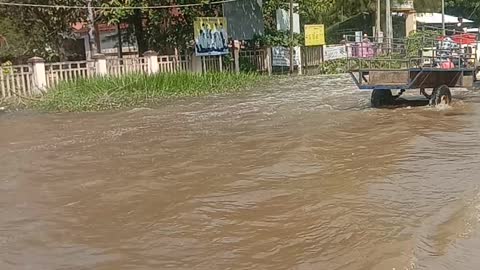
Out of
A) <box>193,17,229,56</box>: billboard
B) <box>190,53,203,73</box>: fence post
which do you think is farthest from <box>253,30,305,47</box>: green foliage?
<box>190,53,203,73</box>: fence post

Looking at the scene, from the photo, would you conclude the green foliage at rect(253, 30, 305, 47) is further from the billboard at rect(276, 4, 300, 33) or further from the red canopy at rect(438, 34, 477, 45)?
the red canopy at rect(438, 34, 477, 45)

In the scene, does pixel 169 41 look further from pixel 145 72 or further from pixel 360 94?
pixel 360 94

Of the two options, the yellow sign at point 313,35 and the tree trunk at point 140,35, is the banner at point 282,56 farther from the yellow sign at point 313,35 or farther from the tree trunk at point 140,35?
the tree trunk at point 140,35

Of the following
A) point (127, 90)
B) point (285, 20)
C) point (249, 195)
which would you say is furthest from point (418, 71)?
point (285, 20)

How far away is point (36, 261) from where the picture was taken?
5.46 m

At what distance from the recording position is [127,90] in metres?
20.3

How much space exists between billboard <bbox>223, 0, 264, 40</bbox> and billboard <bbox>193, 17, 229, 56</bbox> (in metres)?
0.86

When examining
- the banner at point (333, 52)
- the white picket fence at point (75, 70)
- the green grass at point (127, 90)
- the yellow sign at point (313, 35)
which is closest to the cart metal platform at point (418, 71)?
the green grass at point (127, 90)

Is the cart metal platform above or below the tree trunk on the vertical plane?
below

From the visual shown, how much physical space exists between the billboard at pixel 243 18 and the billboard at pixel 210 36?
2.83 feet

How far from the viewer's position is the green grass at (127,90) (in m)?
18.6

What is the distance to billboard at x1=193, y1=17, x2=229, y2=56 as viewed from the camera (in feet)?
81.0

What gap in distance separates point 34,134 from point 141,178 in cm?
608

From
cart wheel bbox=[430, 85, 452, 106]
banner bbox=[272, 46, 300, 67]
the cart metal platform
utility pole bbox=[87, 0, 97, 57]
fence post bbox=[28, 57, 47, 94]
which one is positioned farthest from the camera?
banner bbox=[272, 46, 300, 67]
